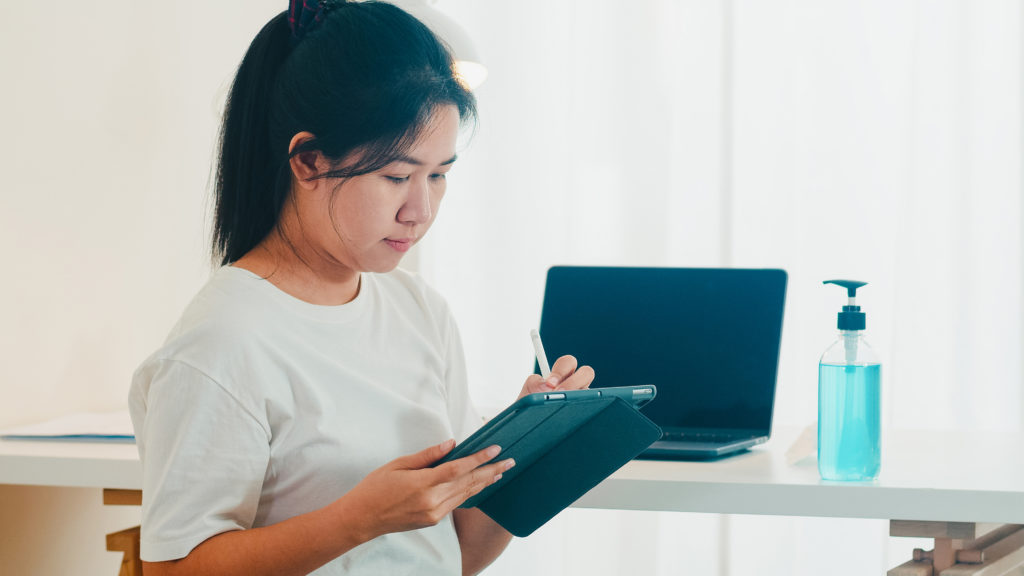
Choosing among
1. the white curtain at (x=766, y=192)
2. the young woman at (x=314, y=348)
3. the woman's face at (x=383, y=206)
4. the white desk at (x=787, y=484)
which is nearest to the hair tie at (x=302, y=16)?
the young woman at (x=314, y=348)

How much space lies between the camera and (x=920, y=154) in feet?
7.01

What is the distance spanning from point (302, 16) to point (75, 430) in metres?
0.77

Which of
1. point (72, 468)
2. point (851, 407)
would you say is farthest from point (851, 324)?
point (72, 468)

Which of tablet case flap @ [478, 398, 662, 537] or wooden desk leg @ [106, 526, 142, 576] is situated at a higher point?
tablet case flap @ [478, 398, 662, 537]

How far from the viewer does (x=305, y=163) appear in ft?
2.62

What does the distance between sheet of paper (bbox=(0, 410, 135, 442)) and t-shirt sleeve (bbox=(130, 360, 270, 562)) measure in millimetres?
601

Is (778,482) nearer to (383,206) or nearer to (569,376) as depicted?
(569,376)

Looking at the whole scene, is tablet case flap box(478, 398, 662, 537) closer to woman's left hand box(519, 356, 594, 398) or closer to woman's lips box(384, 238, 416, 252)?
woman's left hand box(519, 356, 594, 398)

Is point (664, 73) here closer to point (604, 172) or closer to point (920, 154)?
point (604, 172)

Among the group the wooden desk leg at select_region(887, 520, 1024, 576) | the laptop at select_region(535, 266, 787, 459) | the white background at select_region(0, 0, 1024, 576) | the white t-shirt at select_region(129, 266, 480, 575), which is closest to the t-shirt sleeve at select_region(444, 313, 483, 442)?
the white t-shirt at select_region(129, 266, 480, 575)

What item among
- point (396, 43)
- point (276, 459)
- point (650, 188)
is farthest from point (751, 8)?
point (276, 459)

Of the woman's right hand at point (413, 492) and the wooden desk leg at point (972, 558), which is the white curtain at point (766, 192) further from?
the woman's right hand at point (413, 492)

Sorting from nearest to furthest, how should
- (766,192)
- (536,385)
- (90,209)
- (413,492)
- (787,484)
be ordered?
(413,492)
(536,385)
(787,484)
(90,209)
(766,192)

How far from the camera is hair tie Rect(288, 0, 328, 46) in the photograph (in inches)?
31.9
